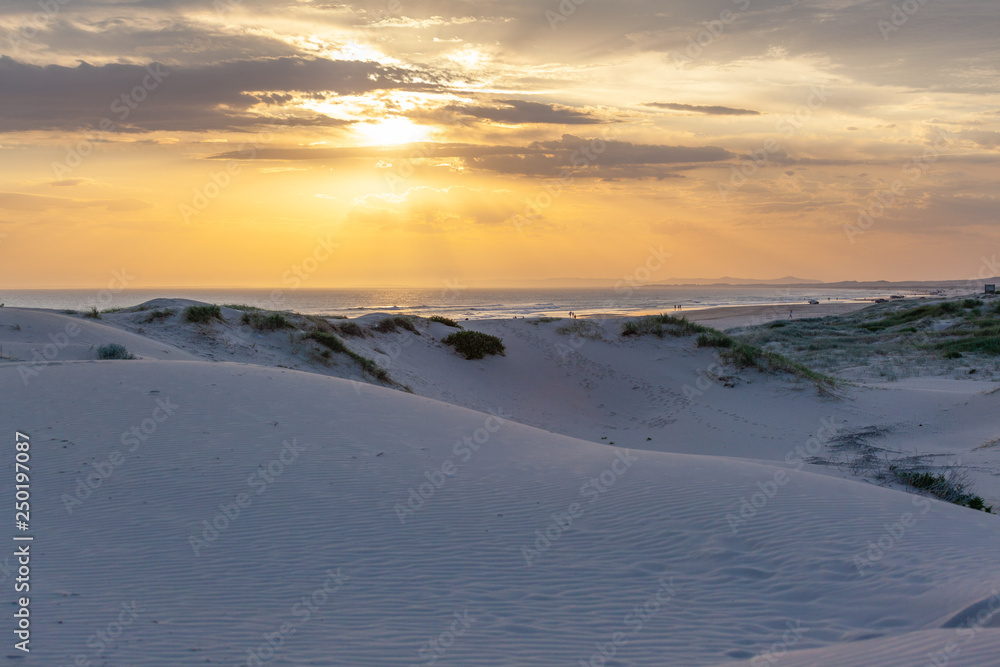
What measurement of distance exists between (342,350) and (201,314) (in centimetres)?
410

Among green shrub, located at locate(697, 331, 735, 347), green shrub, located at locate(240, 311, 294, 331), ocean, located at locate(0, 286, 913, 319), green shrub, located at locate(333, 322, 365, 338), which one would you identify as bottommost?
ocean, located at locate(0, 286, 913, 319)

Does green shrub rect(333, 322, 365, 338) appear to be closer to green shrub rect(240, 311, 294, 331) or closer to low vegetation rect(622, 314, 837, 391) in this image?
green shrub rect(240, 311, 294, 331)

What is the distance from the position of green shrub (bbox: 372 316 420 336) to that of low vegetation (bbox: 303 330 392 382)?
405 cm

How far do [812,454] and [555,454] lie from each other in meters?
7.65

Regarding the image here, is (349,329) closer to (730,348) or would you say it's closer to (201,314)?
(201,314)

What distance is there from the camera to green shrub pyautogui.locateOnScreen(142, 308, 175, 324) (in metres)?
18.5

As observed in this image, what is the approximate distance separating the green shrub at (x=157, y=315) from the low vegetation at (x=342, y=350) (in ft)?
13.3

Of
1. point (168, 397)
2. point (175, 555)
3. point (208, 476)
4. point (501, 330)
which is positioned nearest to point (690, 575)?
point (175, 555)

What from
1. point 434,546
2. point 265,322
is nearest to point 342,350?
point 265,322

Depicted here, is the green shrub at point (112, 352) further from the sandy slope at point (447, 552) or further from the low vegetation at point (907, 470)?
the low vegetation at point (907, 470)

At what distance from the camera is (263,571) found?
16.6 ft

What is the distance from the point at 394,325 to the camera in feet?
76.7

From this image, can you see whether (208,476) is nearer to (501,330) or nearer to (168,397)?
(168,397)

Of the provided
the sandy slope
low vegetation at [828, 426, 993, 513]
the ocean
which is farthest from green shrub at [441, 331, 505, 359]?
the ocean
